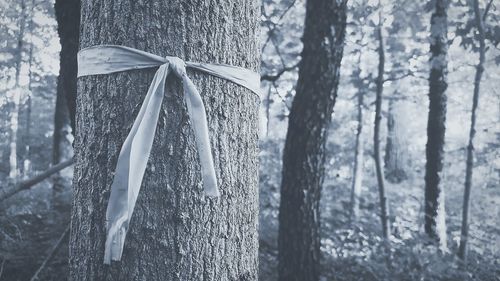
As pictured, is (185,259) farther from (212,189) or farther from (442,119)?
(442,119)

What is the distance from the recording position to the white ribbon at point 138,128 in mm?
1051

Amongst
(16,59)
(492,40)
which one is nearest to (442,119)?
(492,40)

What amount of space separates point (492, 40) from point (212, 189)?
6889 mm

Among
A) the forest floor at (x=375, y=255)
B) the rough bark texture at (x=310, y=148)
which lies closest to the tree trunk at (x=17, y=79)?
the rough bark texture at (x=310, y=148)

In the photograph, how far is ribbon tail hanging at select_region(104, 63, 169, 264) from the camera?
3.43 feet

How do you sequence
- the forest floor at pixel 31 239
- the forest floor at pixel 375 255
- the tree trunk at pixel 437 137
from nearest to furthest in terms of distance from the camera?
the forest floor at pixel 31 239 < the forest floor at pixel 375 255 < the tree trunk at pixel 437 137

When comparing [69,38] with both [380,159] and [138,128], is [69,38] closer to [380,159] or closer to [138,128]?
[138,128]

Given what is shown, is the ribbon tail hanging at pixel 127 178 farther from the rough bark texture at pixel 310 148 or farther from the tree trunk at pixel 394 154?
the tree trunk at pixel 394 154

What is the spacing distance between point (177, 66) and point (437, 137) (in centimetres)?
770

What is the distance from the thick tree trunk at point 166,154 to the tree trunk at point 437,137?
23.1 feet

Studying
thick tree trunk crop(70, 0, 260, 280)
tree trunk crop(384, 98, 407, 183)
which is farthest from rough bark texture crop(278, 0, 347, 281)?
tree trunk crop(384, 98, 407, 183)

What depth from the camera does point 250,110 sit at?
132cm

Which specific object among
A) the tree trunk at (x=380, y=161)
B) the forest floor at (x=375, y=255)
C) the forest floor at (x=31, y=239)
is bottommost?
the forest floor at (x=375, y=255)

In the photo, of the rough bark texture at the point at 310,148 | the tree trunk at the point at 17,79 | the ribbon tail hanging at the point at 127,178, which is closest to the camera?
the ribbon tail hanging at the point at 127,178
